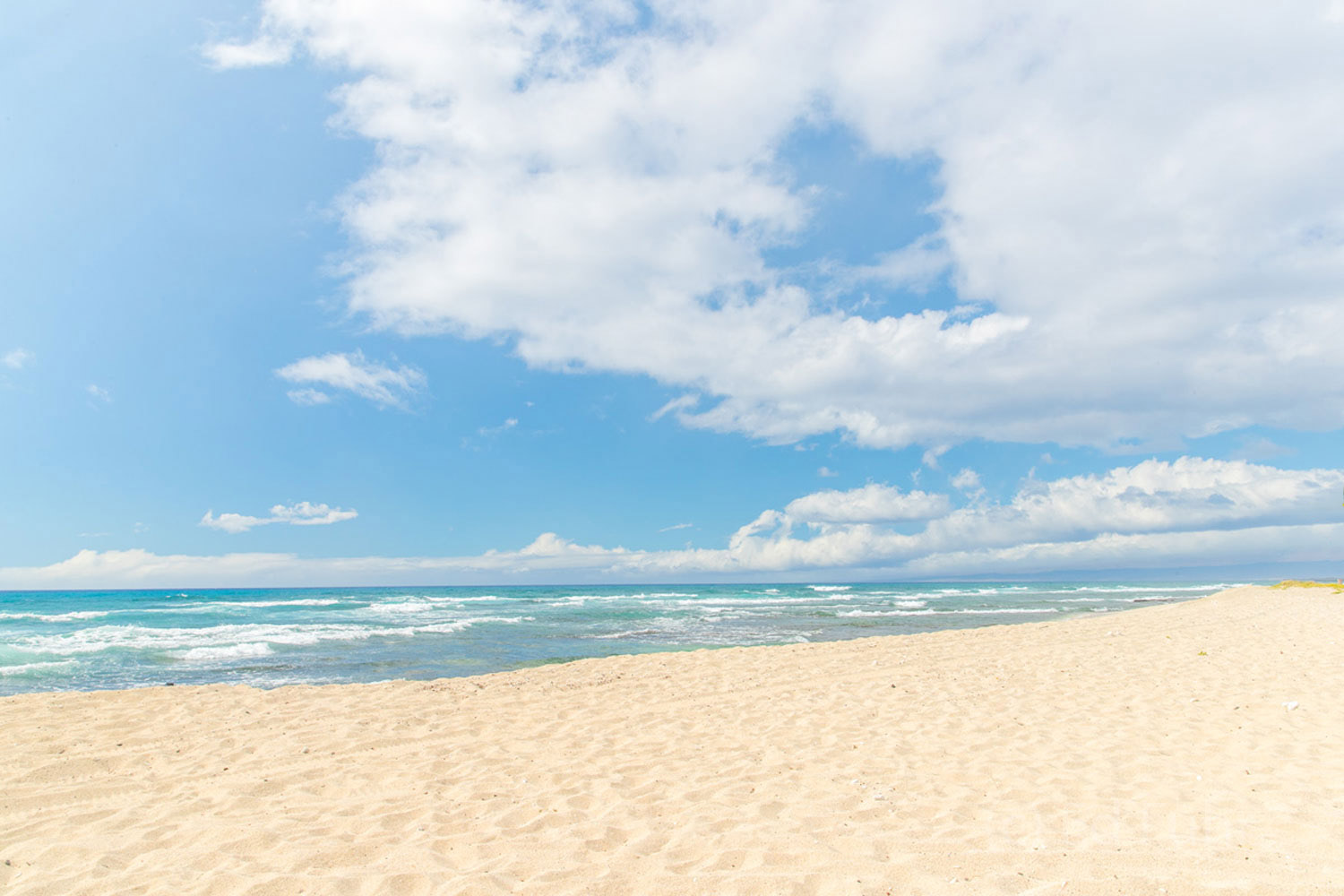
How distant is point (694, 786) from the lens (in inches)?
246

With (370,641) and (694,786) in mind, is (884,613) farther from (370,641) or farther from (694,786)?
(694,786)

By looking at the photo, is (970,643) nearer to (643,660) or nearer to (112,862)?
(643,660)

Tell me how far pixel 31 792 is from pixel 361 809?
3.32 meters

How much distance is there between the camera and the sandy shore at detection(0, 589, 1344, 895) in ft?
14.5

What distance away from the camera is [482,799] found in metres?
5.98

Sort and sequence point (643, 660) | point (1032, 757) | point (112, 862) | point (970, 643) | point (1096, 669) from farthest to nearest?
point (970, 643) → point (643, 660) → point (1096, 669) → point (1032, 757) → point (112, 862)

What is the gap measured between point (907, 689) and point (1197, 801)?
201 inches

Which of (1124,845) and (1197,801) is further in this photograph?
(1197,801)

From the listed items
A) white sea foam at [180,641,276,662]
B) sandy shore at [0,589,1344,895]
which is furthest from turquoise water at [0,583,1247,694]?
sandy shore at [0,589,1344,895]

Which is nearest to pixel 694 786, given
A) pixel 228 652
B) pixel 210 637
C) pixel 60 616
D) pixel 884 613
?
pixel 228 652

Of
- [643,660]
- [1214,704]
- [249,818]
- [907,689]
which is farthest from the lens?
A: [643,660]

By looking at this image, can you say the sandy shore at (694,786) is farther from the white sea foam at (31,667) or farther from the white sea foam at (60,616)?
the white sea foam at (60,616)

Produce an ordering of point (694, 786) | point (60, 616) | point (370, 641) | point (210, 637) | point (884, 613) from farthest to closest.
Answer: point (60, 616) < point (884, 613) < point (210, 637) < point (370, 641) < point (694, 786)

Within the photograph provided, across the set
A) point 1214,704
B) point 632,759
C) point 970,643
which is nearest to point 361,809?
point 632,759
